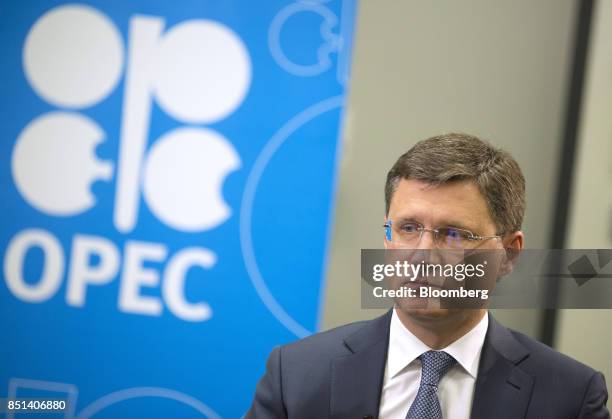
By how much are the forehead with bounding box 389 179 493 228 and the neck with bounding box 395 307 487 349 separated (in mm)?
232

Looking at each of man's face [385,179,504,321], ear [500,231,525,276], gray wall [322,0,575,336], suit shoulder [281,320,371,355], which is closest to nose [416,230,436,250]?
man's face [385,179,504,321]

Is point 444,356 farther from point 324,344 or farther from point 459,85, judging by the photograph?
point 459,85

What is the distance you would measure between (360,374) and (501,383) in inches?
13.1

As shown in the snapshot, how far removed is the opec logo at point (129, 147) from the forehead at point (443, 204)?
1.14 m

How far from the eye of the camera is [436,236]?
1466 millimetres

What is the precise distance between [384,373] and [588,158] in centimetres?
126

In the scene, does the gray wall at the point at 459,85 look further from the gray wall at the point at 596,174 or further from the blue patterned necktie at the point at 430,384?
the blue patterned necktie at the point at 430,384

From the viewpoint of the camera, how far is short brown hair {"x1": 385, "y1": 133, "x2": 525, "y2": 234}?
1520 mm

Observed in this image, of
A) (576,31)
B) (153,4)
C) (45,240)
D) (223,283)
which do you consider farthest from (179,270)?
(576,31)

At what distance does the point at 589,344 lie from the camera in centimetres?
237

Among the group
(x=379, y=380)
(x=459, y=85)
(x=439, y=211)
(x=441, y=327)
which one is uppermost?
(x=459, y=85)

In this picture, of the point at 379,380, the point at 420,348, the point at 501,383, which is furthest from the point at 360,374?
the point at 501,383

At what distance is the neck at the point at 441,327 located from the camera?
5.11ft

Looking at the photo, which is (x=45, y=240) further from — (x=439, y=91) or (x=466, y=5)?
(x=466, y=5)
